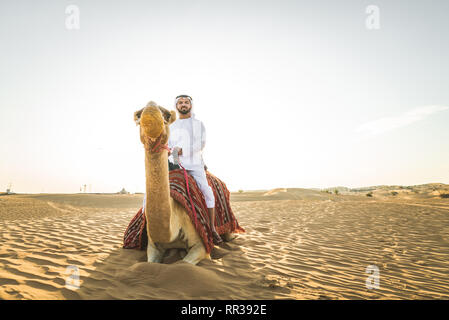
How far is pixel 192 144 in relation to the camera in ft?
14.3

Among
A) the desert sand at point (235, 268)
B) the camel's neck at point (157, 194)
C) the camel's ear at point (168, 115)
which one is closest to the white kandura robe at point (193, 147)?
the desert sand at point (235, 268)

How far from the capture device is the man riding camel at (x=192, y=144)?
427 centimetres

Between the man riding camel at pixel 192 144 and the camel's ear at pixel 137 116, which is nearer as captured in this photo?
the camel's ear at pixel 137 116

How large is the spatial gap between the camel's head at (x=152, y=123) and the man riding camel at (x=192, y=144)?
163 cm

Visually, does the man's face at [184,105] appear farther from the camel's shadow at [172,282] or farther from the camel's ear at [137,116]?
the camel's shadow at [172,282]

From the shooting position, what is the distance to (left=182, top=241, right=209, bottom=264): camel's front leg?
3.32 metres

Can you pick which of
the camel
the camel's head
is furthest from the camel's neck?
the camel's head

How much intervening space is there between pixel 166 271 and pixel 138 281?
31cm

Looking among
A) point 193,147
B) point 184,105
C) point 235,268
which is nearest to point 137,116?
point 193,147

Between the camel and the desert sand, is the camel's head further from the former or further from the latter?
the desert sand

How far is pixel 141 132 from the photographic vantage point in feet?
8.46

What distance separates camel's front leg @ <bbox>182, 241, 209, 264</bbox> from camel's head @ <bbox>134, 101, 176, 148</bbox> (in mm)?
1672
